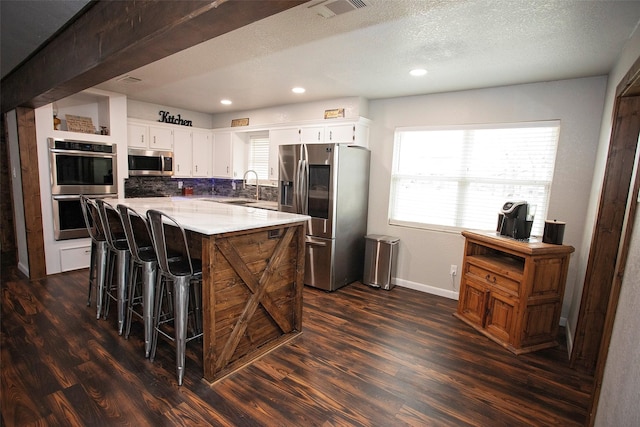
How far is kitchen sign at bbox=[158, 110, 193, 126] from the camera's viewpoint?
530cm

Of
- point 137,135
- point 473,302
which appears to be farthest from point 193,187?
point 473,302

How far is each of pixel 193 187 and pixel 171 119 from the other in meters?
1.28

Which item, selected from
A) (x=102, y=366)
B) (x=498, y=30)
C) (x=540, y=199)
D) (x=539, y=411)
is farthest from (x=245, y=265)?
(x=540, y=199)

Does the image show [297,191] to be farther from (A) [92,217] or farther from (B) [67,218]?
(B) [67,218]

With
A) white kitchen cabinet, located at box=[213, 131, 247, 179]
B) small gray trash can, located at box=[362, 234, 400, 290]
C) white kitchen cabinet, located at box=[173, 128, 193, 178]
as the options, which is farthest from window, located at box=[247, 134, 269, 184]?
small gray trash can, located at box=[362, 234, 400, 290]

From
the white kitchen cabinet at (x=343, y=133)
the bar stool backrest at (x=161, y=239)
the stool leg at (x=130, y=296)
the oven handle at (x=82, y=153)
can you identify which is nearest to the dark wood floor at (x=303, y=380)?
the stool leg at (x=130, y=296)

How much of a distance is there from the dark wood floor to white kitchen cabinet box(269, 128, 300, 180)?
2.74 m

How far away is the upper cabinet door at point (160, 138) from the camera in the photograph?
5.05 metres

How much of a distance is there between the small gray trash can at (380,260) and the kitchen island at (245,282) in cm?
156

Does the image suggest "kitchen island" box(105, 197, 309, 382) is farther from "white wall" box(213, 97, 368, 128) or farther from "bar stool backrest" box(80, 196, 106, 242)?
"white wall" box(213, 97, 368, 128)

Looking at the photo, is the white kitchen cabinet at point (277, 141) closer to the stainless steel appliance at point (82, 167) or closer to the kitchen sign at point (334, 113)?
the kitchen sign at point (334, 113)

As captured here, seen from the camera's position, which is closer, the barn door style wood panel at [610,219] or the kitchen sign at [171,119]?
the barn door style wood panel at [610,219]

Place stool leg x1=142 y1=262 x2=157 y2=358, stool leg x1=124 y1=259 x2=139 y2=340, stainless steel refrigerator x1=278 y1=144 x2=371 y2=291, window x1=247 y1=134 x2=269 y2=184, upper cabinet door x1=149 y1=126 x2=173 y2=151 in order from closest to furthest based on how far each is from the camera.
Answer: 1. stool leg x1=142 y1=262 x2=157 y2=358
2. stool leg x1=124 y1=259 x2=139 y2=340
3. stainless steel refrigerator x1=278 y1=144 x2=371 y2=291
4. upper cabinet door x1=149 y1=126 x2=173 y2=151
5. window x1=247 y1=134 x2=269 y2=184

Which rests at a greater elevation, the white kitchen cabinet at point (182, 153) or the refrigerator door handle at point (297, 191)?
the white kitchen cabinet at point (182, 153)
